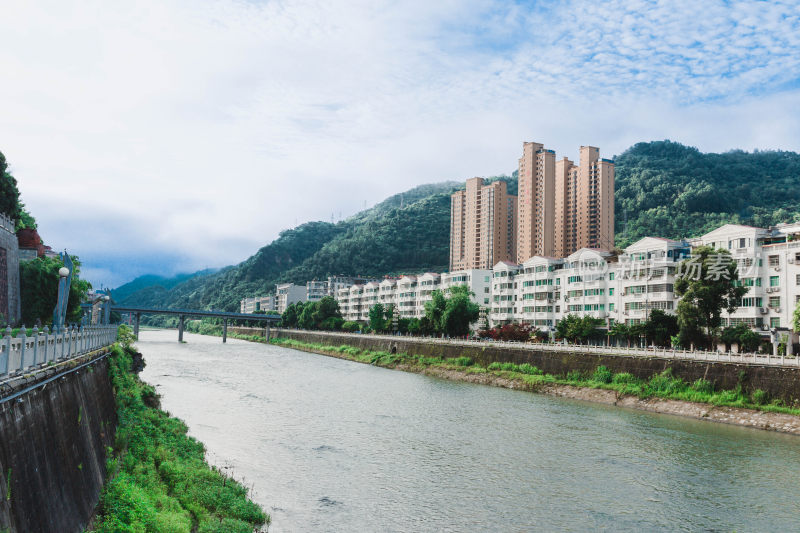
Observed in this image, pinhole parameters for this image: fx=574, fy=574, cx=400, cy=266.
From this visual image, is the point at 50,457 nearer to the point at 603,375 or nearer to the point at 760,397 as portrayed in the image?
the point at 760,397

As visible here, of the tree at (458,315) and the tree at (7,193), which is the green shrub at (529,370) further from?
the tree at (7,193)

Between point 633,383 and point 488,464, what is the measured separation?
22.0 meters

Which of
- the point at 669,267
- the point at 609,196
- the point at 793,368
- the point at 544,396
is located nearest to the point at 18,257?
the point at 544,396

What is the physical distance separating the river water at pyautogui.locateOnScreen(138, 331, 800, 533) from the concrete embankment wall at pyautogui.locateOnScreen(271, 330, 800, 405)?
12.6ft

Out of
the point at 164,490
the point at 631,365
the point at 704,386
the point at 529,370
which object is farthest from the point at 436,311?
the point at 164,490

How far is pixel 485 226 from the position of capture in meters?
144

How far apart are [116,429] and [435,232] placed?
179 meters

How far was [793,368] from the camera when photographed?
31.9 meters

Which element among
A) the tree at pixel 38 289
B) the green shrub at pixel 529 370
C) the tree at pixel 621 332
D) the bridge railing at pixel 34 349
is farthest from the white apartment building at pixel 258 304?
the bridge railing at pixel 34 349

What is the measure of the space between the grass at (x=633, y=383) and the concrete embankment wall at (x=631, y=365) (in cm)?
43

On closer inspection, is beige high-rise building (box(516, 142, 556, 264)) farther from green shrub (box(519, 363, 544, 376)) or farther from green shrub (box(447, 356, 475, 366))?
green shrub (box(519, 363, 544, 376))

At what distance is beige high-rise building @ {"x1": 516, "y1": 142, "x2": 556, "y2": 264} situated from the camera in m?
131

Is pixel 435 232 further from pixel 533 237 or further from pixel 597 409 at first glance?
pixel 597 409

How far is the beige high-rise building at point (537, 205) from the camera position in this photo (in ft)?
429
